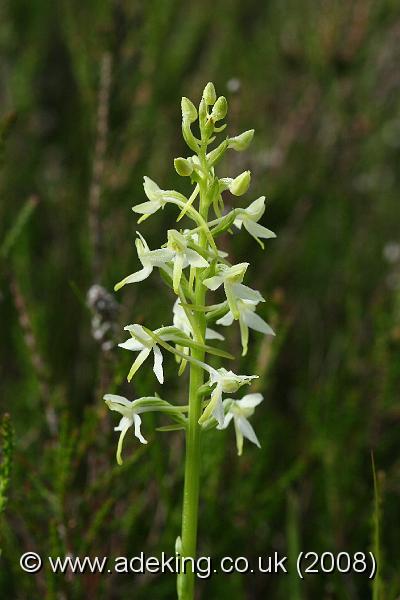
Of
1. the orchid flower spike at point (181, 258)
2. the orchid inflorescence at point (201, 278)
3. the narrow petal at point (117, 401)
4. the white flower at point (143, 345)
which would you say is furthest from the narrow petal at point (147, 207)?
the narrow petal at point (117, 401)

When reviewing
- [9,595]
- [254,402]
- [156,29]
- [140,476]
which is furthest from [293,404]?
[156,29]

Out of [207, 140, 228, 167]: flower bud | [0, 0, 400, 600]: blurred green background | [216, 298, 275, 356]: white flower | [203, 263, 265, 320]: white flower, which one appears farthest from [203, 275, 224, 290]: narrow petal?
[0, 0, 400, 600]: blurred green background

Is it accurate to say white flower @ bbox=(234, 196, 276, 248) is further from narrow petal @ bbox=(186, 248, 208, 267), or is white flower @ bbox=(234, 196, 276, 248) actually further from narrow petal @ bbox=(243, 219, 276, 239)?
narrow petal @ bbox=(186, 248, 208, 267)

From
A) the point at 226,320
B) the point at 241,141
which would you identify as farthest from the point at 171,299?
the point at 241,141

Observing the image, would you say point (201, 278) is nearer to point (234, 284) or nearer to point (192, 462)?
point (234, 284)

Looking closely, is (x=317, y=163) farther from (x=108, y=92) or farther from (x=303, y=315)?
(x=108, y=92)

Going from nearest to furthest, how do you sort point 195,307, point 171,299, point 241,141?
1. point 195,307
2. point 241,141
3. point 171,299

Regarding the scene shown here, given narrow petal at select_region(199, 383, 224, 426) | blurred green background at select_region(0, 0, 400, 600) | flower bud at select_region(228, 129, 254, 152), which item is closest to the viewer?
narrow petal at select_region(199, 383, 224, 426)
